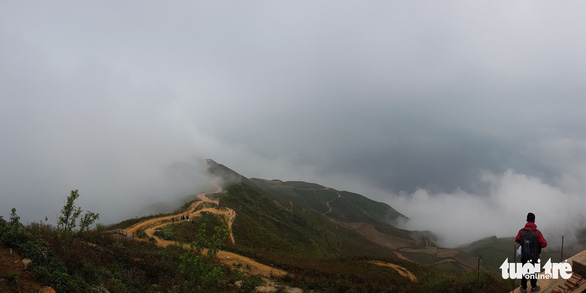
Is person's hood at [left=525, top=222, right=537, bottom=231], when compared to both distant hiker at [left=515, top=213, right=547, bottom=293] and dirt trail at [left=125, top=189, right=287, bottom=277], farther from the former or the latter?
dirt trail at [left=125, top=189, right=287, bottom=277]

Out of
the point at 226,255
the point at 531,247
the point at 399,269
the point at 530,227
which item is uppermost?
the point at 530,227

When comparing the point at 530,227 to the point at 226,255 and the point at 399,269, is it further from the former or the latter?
the point at 399,269

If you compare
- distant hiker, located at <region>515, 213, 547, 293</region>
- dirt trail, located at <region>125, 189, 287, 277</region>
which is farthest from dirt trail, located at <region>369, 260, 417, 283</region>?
distant hiker, located at <region>515, 213, 547, 293</region>

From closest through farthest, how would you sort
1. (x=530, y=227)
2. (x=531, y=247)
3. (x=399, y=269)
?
(x=531, y=247), (x=530, y=227), (x=399, y=269)

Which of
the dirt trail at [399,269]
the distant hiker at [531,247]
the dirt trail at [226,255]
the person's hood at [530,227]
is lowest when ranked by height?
the dirt trail at [226,255]

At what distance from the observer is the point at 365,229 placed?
188 m

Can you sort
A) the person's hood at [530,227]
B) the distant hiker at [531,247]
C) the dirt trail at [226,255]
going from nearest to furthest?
the distant hiker at [531,247] → the person's hood at [530,227] → the dirt trail at [226,255]

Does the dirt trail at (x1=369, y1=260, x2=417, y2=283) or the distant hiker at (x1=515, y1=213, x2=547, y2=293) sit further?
the dirt trail at (x1=369, y1=260, x2=417, y2=283)

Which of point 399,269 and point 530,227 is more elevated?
point 530,227

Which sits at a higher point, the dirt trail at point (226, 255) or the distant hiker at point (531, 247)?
the distant hiker at point (531, 247)

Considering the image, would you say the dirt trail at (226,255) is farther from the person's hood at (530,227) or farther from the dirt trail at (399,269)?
the dirt trail at (399,269)

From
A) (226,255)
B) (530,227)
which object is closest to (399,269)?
(226,255)

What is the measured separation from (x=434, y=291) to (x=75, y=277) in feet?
64.0

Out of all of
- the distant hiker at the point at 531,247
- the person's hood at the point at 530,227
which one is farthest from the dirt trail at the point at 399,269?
the person's hood at the point at 530,227
